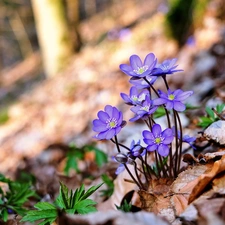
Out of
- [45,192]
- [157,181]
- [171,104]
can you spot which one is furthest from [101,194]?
[171,104]

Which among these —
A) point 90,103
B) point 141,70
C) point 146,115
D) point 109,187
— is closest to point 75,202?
point 146,115

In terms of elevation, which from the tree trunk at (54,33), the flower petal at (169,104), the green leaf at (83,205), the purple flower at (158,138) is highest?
the tree trunk at (54,33)

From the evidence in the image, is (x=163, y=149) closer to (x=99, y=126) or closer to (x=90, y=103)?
(x=99, y=126)

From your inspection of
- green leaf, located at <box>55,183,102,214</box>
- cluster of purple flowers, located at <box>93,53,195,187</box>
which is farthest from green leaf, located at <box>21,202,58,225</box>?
cluster of purple flowers, located at <box>93,53,195,187</box>

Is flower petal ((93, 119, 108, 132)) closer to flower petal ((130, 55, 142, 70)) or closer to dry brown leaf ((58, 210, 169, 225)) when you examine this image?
flower petal ((130, 55, 142, 70))

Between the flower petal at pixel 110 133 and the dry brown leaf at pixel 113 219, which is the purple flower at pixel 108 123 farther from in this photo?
the dry brown leaf at pixel 113 219

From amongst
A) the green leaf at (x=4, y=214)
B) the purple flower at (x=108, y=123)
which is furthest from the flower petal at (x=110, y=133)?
the green leaf at (x=4, y=214)

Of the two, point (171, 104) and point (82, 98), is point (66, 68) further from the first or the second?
point (171, 104)
